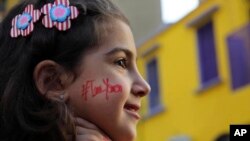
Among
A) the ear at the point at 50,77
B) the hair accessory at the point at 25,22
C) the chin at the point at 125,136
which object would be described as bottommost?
the chin at the point at 125,136

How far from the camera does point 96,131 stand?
49.7 inches

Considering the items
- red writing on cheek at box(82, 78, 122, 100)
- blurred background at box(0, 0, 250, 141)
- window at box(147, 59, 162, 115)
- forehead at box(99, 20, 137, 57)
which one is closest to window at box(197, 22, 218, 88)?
blurred background at box(0, 0, 250, 141)

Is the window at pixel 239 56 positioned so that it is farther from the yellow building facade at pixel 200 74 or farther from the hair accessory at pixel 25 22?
the hair accessory at pixel 25 22

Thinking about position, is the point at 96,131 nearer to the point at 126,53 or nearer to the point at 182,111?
the point at 126,53

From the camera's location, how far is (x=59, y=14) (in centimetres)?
139

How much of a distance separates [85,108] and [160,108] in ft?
26.5

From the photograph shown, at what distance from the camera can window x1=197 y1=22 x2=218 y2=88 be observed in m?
8.23

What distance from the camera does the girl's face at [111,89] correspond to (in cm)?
128

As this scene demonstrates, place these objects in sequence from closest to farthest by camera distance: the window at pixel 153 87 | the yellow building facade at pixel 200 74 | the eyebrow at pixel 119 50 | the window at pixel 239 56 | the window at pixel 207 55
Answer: the eyebrow at pixel 119 50 < the window at pixel 239 56 < the yellow building facade at pixel 200 74 < the window at pixel 207 55 < the window at pixel 153 87

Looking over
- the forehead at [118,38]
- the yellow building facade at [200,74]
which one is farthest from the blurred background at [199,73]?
the forehead at [118,38]

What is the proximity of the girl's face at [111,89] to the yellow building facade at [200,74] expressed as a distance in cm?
615

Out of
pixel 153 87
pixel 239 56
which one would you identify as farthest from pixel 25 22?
pixel 153 87

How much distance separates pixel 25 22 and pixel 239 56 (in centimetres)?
651

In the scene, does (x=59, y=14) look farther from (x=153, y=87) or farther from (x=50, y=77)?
(x=153, y=87)
